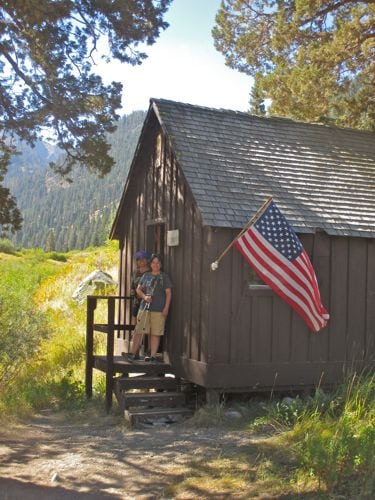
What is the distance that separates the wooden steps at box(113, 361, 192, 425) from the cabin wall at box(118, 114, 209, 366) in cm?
38

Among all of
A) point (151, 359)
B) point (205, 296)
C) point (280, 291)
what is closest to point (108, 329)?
Answer: point (151, 359)

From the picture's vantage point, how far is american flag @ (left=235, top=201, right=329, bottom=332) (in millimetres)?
9391

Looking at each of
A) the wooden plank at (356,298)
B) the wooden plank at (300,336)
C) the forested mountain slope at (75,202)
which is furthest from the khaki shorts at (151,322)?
the forested mountain slope at (75,202)

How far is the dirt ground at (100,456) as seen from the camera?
251 inches

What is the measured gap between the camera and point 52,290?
24859 millimetres

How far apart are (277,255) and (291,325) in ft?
4.57

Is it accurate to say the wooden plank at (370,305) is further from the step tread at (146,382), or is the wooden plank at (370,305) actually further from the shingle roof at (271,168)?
the step tread at (146,382)

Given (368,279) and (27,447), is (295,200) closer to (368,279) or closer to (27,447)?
(368,279)

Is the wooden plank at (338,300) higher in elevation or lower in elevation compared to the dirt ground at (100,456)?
higher

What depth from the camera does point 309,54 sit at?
17.1m

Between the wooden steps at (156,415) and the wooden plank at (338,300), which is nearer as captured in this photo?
the wooden steps at (156,415)

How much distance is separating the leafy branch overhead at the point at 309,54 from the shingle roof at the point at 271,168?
425 cm

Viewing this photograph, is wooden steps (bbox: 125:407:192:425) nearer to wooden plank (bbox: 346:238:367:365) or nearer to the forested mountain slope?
wooden plank (bbox: 346:238:367:365)

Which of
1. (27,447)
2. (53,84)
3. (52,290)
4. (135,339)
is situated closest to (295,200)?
(135,339)
